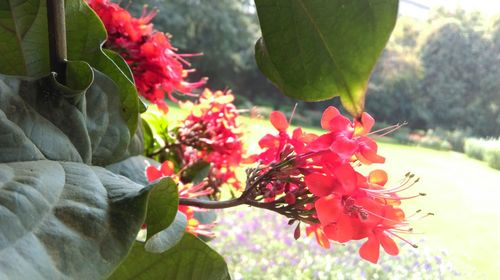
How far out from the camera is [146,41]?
0.39 meters

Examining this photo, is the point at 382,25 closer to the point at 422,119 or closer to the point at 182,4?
the point at 422,119

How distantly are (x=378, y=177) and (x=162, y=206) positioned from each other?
0.41 feet

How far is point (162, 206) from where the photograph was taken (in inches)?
6.5

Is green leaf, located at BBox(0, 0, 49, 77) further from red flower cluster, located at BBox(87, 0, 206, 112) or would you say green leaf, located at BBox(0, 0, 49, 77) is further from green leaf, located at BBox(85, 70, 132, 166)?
red flower cluster, located at BBox(87, 0, 206, 112)

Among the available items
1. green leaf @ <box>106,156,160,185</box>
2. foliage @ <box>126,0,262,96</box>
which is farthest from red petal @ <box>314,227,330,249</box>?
foliage @ <box>126,0,262,96</box>

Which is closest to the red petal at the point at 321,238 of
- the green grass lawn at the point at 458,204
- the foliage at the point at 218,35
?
the green grass lawn at the point at 458,204

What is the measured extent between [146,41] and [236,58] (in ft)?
8.16

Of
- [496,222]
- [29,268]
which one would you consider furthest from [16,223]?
[496,222]

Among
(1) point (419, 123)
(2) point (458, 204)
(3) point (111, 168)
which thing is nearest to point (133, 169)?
(3) point (111, 168)

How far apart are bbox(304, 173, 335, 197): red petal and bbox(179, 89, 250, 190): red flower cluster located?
260 mm

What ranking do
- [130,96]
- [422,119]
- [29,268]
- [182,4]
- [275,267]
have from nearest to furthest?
[29,268], [130,96], [275,267], [422,119], [182,4]

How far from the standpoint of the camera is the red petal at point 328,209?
21 centimetres

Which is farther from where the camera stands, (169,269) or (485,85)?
(485,85)

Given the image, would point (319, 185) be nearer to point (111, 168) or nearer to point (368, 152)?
point (368, 152)
